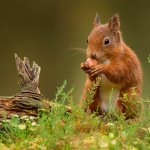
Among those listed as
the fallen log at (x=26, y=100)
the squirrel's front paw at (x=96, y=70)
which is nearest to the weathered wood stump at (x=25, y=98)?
the fallen log at (x=26, y=100)

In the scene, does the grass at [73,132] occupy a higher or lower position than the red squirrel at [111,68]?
lower

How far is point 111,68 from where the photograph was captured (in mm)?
6898

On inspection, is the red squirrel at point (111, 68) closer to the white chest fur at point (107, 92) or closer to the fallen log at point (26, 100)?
the white chest fur at point (107, 92)

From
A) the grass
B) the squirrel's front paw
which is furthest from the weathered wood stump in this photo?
the squirrel's front paw

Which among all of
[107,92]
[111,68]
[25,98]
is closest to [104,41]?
[111,68]

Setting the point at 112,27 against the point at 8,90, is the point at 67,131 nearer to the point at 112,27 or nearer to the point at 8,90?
the point at 112,27

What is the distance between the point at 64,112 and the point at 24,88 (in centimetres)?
76

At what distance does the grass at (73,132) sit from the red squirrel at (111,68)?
1.82ft

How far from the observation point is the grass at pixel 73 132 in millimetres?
5520

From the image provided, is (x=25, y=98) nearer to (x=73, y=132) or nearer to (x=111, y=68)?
(x=111, y=68)

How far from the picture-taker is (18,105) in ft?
21.6

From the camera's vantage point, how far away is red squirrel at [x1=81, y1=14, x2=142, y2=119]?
6840mm

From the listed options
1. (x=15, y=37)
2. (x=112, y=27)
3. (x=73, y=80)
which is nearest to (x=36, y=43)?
(x=15, y=37)

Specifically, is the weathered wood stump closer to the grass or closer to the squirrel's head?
the grass
